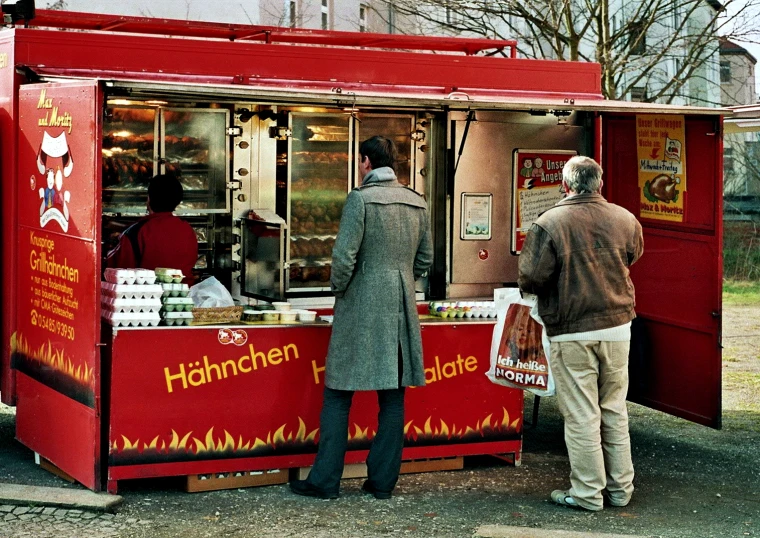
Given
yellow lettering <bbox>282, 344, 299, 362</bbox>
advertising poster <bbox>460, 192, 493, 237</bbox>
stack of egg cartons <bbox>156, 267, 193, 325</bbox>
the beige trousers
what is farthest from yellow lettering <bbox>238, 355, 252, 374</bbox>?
advertising poster <bbox>460, 192, 493, 237</bbox>

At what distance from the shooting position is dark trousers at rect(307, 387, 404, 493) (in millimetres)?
6352

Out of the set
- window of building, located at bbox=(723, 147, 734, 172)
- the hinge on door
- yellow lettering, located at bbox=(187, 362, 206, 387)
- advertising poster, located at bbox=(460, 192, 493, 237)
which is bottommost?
yellow lettering, located at bbox=(187, 362, 206, 387)

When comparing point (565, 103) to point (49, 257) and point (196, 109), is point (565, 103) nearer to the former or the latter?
point (196, 109)

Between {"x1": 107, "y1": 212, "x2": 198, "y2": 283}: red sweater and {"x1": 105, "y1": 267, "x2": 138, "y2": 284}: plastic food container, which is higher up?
{"x1": 107, "y1": 212, "x2": 198, "y2": 283}: red sweater

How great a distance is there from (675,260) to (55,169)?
401cm

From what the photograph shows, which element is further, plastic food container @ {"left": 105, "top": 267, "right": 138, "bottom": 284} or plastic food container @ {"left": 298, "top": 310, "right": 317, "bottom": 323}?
plastic food container @ {"left": 298, "top": 310, "right": 317, "bottom": 323}

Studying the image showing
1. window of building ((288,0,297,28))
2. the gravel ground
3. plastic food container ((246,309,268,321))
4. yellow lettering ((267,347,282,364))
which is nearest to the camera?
the gravel ground

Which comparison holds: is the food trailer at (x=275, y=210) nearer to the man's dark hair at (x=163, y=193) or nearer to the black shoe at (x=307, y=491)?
the black shoe at (x=307, y=491)

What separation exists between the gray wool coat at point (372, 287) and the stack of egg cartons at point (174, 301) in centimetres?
81

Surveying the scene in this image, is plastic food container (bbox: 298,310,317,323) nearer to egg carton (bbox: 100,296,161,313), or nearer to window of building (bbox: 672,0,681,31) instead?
egg carton (bbox: 100,296,161,313)

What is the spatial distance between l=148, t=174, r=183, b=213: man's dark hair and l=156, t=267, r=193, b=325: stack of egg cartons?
0.72 meters

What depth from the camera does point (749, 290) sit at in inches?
747

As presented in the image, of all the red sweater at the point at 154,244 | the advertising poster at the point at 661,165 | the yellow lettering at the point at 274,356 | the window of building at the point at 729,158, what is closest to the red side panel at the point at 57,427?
the red sweater at the point at 154,244

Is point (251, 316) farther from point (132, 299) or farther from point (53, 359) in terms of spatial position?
point (53, 359)
